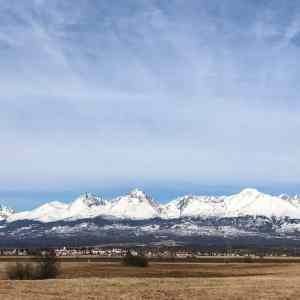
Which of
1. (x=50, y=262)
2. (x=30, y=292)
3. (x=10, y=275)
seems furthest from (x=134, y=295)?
(x=50, y=262)

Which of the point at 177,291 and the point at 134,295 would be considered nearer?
the point at 134,295

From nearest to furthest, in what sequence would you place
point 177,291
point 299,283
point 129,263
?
point 177,291 < point 299,283 < point 129,263

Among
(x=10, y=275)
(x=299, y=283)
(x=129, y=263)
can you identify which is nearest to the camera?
(x=299, y=283)

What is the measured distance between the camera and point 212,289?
55625 millimetres

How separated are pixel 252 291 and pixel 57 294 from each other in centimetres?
1522

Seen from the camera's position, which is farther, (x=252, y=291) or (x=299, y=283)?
(x=299, y=283)

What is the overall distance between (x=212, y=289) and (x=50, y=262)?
4572cm

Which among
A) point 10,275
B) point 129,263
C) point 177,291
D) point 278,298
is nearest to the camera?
point 278,298

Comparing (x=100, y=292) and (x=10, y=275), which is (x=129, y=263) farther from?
(x=100, y=292)

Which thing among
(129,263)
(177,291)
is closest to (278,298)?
(177,291)

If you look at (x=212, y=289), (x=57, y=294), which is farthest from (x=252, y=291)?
(x=57, y=294)

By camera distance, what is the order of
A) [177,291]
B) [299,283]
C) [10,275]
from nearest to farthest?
[177,291], [299,283], [10,275]

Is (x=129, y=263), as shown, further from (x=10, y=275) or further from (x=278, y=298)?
(x=278, y=298)

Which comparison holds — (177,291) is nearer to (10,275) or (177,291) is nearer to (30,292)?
(30,292)
